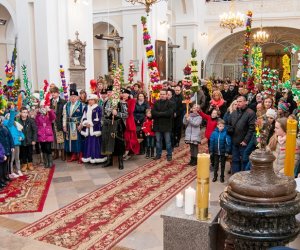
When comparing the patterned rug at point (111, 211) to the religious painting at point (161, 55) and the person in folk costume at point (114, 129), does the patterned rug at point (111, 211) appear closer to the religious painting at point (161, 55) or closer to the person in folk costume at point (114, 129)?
the person in folk costume at point (114, 129)

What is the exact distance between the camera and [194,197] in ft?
10.0

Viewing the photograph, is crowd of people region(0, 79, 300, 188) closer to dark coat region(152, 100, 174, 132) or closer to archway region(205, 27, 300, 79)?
dark coat region(152, 100, 174, 132)

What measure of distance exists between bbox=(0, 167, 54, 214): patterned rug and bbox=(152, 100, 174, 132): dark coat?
2514 millimetres

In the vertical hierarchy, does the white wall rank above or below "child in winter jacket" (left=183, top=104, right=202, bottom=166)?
above

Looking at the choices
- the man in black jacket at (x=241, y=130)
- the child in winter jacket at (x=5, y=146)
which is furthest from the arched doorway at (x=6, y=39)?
the man in black jacket at (x=241, y=130)

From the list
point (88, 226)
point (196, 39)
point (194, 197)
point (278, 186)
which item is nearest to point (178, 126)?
point (88, 226)

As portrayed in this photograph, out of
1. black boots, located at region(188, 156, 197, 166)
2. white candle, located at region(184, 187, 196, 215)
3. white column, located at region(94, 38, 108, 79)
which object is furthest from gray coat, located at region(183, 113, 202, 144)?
white column, located at region(94, 38, 108, 79)

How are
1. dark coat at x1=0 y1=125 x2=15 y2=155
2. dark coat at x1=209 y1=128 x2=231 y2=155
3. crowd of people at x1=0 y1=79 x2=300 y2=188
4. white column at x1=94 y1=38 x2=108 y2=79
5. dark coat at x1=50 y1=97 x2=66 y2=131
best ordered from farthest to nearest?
1. white column at x1=94 y1=38 x2=108 y2=79
2. dark coat at x1=50 y1=97 x2=66 y2=131
3. dark coat at x1=209 y1=128 x2=231 y2=155
4. crowd of people at x1=0 y1=79 x2=300 y2=188
5. dark coat at x1=0 y1=125 x2=15 y2=155

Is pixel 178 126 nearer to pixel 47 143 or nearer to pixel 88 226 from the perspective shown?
pixel 47 143

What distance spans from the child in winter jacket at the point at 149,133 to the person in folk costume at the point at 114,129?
3.06ft

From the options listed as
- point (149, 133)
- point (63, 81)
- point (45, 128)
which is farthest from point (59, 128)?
point (149, 133)

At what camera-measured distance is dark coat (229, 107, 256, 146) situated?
6.43 metres

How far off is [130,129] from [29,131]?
2.15m

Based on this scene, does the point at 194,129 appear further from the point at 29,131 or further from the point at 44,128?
the point at 29,131
